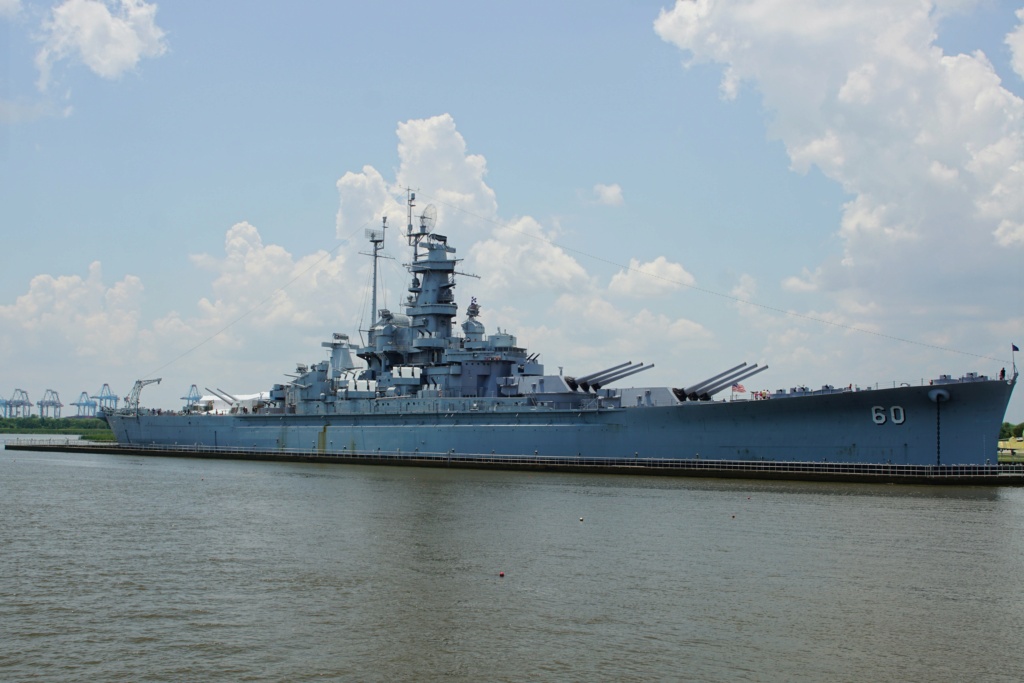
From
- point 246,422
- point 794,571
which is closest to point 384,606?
point 794,571

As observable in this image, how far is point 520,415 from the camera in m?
45.2

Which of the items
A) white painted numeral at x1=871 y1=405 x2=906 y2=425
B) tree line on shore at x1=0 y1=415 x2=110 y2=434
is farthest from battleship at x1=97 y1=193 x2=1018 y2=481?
tree line on shore at x1=0 y1=415 x2=110 y2=434

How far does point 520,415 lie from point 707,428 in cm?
989

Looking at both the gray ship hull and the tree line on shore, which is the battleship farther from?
the tree line on shore

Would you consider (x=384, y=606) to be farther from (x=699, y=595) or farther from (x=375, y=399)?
(x=375, y=399)

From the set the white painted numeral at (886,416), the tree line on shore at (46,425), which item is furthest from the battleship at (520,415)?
the tree line on shore at (46,425)

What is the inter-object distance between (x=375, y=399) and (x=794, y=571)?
119 ft

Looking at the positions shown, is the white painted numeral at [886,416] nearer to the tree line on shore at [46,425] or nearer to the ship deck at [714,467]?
the ship deck at [714,467]

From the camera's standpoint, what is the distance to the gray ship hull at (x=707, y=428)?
3503cm

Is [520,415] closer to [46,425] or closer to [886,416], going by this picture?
[886,416]

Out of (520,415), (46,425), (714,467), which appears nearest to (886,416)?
(714,467)

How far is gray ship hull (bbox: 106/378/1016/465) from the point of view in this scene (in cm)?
3503

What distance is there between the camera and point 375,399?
5241 cm

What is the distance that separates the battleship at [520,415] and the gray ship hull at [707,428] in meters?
0.06
